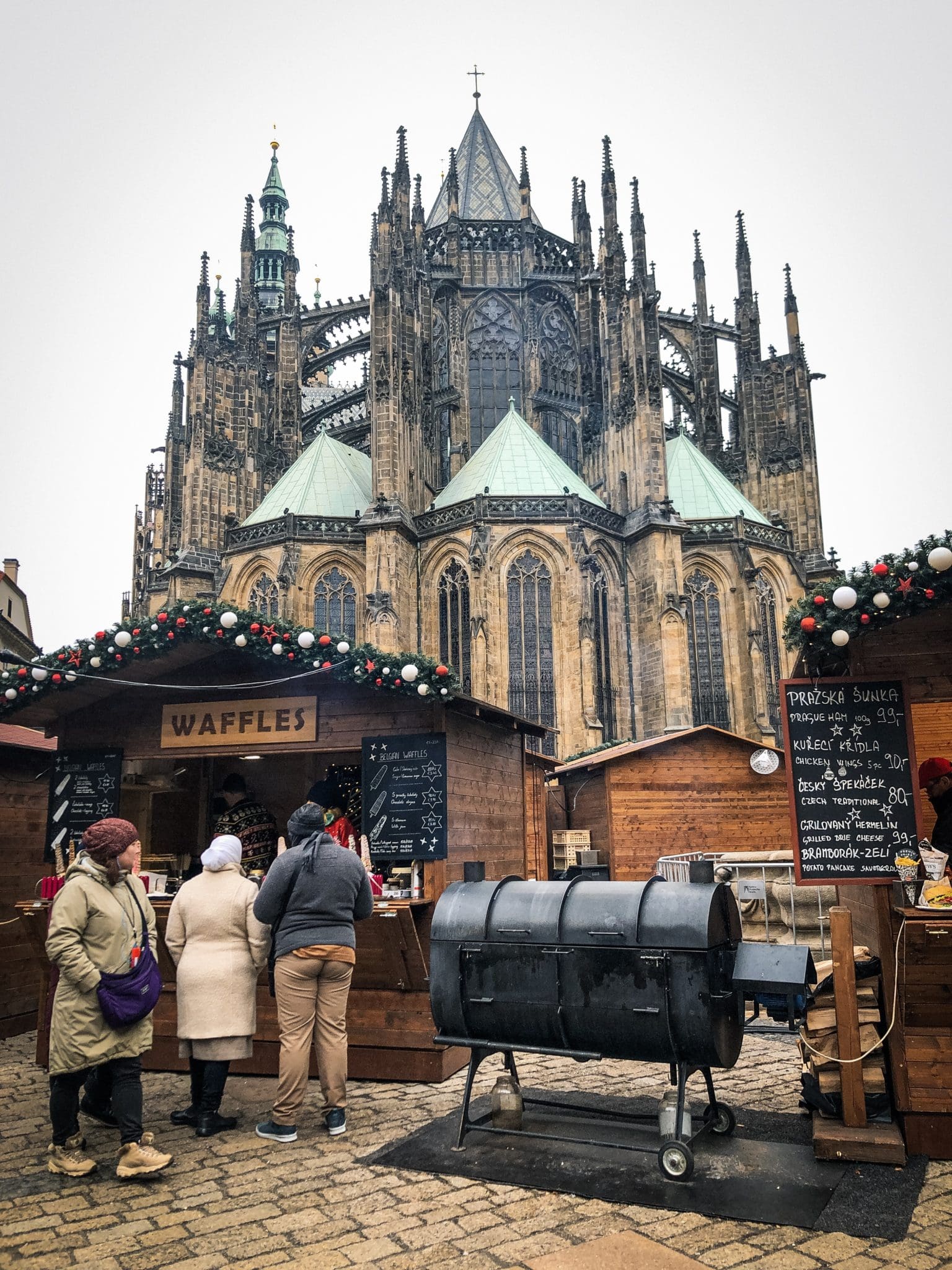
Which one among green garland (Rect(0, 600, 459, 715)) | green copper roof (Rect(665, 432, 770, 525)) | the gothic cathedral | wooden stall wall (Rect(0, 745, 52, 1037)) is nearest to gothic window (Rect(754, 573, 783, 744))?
the gothic cathedral

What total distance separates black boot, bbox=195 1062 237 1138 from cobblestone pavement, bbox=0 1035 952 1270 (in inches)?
3.9

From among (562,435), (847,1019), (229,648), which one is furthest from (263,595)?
(847,1019)

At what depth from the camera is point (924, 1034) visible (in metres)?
5.50

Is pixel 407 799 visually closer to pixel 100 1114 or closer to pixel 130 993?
pixel 130 993

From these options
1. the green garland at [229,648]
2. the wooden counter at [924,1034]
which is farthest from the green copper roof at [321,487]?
the wooden counter at [924,1034]

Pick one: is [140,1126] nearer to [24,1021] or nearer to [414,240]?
[24,1021]

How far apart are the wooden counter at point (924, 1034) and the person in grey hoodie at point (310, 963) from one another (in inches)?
129

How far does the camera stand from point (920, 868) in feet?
19.2

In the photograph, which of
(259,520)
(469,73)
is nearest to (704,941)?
(259,520)

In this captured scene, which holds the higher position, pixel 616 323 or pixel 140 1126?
pixel 616 323

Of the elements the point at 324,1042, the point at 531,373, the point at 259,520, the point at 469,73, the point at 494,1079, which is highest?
the point at 469,73

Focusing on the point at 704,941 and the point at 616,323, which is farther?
the point at 616,323

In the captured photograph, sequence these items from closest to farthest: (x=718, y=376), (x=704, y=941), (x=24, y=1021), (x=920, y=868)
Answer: (x=704, y=941) → (x=920, y=868) → (x=24, y=1021) → (x=718, y=376)

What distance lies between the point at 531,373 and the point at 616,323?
4362mm
